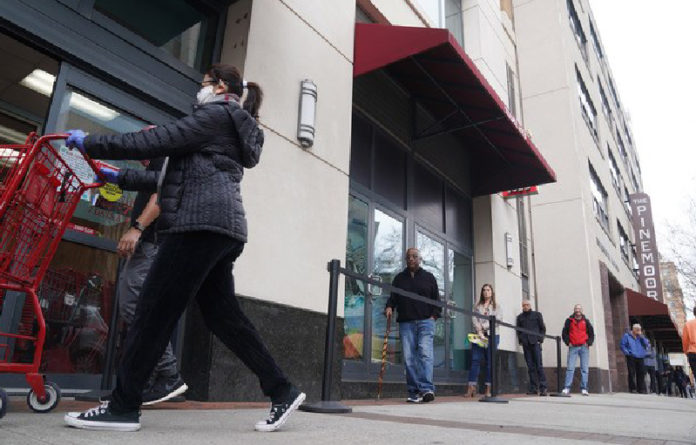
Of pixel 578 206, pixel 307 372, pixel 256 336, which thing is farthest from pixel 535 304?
pixel 256 336

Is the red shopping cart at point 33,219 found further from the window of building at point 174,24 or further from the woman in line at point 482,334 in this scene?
the woman in line at point 482,334

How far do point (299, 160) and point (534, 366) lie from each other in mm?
7031

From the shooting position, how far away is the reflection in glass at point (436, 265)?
29.9 feet

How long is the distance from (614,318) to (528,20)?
1153cm

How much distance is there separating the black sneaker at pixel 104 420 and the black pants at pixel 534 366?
892 centimetres

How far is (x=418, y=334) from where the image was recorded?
248 inches

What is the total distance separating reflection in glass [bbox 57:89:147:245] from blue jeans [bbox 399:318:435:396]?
3451 millimetres

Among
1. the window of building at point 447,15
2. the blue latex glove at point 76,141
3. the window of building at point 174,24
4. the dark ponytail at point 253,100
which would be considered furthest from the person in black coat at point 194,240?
the window of building at point 447,15

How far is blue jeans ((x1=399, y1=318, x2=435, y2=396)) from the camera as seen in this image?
20.3 feet

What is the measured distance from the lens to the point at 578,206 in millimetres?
14133

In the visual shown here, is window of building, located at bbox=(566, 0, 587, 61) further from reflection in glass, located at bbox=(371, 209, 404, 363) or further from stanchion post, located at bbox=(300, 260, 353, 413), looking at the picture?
stanchion post, located at bbox=(300, 260, 353, 413)

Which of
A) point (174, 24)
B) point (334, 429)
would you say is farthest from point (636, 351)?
point (174, 24)

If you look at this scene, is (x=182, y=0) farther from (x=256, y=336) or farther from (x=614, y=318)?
(x=614, y=318)

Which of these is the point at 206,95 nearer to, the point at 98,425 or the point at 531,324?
the point at 98,425
